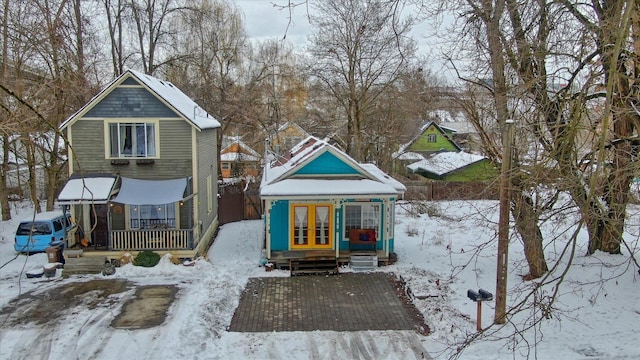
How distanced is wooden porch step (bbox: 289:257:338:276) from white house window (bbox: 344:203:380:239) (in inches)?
50.7

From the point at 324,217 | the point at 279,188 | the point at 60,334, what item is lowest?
the point at 60,334

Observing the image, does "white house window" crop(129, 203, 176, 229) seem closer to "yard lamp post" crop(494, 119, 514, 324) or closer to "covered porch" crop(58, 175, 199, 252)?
"covered porch" crop(58, 175, 199, 252)

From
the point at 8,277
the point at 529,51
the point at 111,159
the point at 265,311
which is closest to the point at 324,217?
the point at 265,311

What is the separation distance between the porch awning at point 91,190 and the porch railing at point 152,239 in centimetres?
136

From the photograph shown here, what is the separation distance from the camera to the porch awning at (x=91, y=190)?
15219mm

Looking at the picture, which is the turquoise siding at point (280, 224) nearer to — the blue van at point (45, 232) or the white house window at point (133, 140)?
the white house window at point (133, 140)

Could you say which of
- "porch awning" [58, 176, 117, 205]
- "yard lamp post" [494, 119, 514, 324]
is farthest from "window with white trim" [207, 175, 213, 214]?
"yard lamp post" [494, 119, 514, 324]

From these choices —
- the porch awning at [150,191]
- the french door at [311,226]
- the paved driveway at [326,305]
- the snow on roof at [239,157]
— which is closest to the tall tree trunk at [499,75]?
the paved driveway at [326,305]

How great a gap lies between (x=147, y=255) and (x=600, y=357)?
13.0 metres

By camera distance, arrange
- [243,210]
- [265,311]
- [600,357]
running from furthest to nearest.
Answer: [243,210]
[265,311]
[600,357]

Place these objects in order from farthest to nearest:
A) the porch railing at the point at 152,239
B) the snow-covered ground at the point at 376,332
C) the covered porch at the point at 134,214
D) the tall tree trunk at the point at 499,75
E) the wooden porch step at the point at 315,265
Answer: the porch railing at the point at 152,239 < the wooden porch step at the point at 315,265 < the covered porch at the point at 134,214 < the tall tree trunk at the point at 499,75 < the snow-covered ground at the point at 376,332

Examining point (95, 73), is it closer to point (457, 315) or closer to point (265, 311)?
point (265, 311)

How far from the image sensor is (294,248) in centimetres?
1667

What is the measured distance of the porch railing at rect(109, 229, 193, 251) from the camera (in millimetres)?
16109
